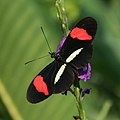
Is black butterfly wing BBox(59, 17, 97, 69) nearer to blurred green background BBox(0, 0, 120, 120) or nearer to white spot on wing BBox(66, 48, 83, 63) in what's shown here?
white spot on wing BBox(66, 48, 83, 63)

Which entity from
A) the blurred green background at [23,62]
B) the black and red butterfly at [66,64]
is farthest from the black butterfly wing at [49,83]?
the blurred green background at [23,62]

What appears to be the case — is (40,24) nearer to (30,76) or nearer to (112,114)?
(30,76)

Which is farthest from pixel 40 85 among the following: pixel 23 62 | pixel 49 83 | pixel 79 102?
pixel 23 62

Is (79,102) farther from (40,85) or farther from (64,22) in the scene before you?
(64,22)

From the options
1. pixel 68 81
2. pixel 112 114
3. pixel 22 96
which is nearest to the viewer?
pixel 68 81

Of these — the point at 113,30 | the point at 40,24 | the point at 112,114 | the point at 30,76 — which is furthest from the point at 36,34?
the point at 113,30

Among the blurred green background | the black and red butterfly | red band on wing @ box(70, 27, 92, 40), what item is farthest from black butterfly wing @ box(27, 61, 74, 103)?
the blurred green background

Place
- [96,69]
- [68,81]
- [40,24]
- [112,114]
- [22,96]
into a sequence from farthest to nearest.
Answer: [96,69], [112,114], [40,24], [22,96], [68,81]
